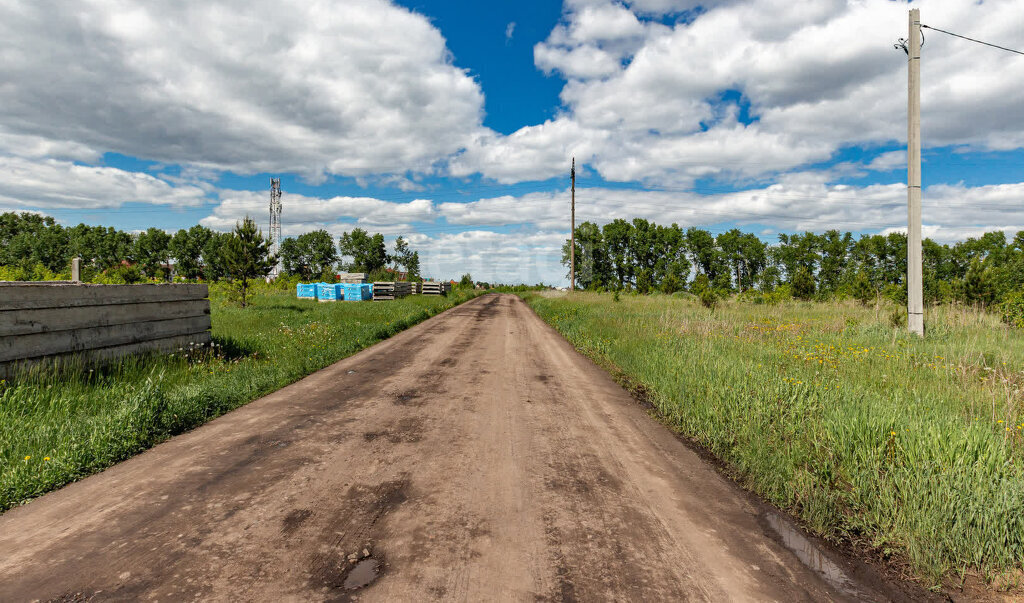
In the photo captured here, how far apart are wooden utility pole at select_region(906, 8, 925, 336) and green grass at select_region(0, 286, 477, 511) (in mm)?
13723

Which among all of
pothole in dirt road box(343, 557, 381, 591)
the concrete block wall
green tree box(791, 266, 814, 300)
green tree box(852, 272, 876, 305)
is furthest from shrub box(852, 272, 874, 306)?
the concrete block wall

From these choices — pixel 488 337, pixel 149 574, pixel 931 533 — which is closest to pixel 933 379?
pixel 931 533

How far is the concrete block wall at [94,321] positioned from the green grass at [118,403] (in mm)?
318

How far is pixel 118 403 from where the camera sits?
5.18 m

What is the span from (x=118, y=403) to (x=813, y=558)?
7.55 meters

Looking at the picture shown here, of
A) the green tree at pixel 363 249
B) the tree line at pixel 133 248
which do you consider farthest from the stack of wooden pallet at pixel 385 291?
the green tree at pixel 363 249

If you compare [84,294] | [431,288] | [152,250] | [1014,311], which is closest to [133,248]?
[152,250]

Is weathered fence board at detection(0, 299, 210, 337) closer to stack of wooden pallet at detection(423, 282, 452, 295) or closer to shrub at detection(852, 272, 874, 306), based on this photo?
shrub at detection(852, 272, 874, 306)

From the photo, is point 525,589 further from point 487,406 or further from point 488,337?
point 488,337

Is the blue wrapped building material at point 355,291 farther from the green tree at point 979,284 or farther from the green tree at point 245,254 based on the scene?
the green tree at point 979,284

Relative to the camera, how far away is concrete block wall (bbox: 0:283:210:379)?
18.0ft

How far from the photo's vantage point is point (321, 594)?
7.43ft

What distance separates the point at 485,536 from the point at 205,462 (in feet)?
10.2

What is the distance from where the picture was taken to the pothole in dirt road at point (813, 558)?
97.3 inches
